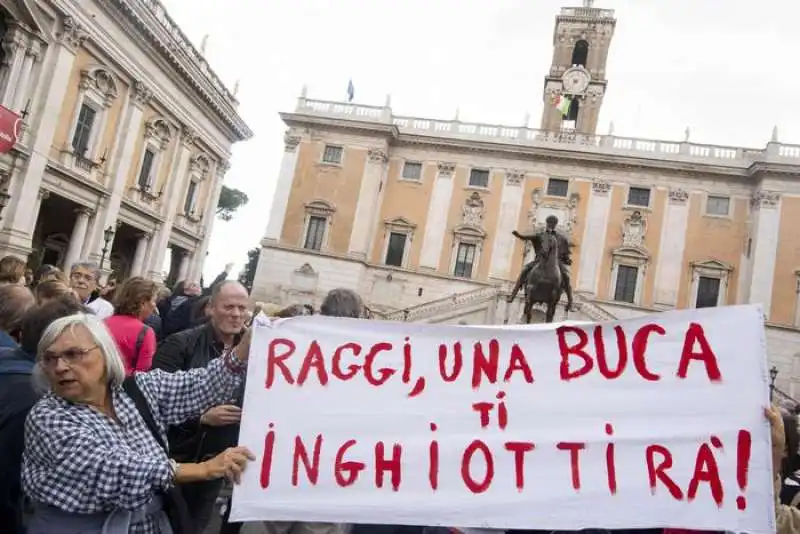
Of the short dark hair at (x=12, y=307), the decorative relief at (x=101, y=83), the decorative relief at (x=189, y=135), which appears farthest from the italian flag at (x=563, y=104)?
the short dark hair at (x=12, y=307)

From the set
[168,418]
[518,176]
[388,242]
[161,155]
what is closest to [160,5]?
[161,155]

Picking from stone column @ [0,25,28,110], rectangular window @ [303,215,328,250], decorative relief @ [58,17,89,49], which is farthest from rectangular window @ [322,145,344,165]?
stone column @ [0,25,28,110]

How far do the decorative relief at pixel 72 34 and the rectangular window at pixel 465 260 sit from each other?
19544 mm

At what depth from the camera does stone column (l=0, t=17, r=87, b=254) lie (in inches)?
728

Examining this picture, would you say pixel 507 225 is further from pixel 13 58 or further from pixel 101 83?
pixel 13 58

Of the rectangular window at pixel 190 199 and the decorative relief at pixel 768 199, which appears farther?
the rectangular window at pixel 190 199

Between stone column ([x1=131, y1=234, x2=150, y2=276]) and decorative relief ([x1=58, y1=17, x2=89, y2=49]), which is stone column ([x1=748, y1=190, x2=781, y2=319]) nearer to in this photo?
stone column ([x1=131, y1=234, x2=150, y2=276])

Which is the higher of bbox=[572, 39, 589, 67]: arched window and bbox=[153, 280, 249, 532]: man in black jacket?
bbox=[572, 39, 589, 67]: arched window

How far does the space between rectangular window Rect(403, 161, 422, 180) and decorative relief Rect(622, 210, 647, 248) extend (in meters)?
11.2

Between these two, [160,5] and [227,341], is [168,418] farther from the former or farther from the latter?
[160,5]

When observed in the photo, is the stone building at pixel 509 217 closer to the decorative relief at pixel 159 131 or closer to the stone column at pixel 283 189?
the stone column at pixel 283 189

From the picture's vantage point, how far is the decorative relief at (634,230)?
30.9 m

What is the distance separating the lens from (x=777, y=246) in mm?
28766

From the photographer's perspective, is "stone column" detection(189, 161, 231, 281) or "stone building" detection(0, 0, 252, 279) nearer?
"stone building" detection(0, 0, 252, 279)
